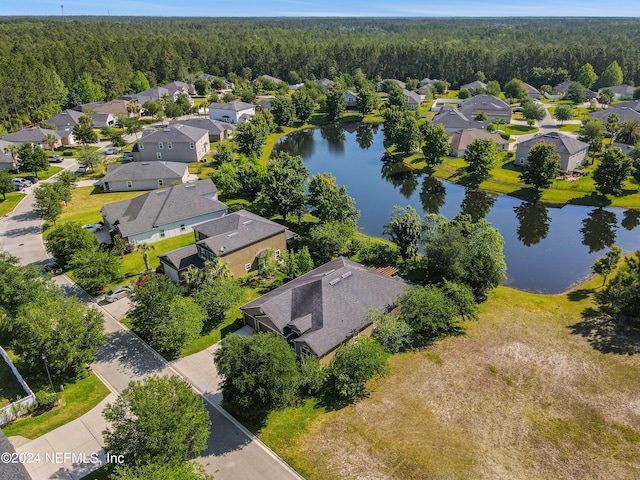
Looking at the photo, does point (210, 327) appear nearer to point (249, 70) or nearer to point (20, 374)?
point (20, 374)

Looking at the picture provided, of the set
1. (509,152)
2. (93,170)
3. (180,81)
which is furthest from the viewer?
(180,81)

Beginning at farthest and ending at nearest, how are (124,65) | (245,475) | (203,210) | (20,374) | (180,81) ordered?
(180,81), (124,65), (203,210), (20,374), (245,475)

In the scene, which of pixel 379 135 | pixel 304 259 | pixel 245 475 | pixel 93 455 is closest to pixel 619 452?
pixel 245 475

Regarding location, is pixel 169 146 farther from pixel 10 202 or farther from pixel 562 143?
pixel 562 143

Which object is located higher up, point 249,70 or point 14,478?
point 249,70

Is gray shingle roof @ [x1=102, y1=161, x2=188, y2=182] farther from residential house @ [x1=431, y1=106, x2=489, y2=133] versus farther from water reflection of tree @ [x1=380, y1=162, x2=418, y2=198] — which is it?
residential house @ [x1=431, y1=106, x2=489, y2=133]

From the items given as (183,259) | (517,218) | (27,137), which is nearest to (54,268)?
(183,259)
